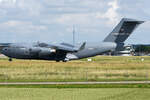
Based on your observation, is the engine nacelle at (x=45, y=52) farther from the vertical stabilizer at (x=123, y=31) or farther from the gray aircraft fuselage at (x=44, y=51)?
the vertical stabilizer at (x=123, y=31)

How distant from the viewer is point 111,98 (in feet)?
72.4

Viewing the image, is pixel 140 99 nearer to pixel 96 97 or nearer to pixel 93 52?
pixel 96 97

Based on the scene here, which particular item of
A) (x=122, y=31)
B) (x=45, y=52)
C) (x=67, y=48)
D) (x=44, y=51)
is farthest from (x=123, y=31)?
(x=44, y=51)

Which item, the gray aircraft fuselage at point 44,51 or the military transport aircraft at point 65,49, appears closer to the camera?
the gray aircraft fuselage at point 44,51

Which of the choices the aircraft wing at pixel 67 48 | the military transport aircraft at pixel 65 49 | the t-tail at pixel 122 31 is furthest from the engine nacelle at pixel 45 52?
the t-tail at pixel 122 31

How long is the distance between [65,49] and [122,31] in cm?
1108

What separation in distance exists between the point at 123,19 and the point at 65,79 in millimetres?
38277

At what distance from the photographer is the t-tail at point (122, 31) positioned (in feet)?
243

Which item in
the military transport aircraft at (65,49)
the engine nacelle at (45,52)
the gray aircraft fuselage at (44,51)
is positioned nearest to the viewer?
the engine nacelle at (45,52)

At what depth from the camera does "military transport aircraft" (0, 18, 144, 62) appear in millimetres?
69812

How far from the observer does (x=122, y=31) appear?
7462 cm

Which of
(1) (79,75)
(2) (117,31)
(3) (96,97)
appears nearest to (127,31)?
(2) (117,31)

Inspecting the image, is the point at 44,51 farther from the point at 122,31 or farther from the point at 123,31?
the point at 123,31

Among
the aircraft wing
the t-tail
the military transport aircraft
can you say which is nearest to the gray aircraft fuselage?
the military transport aircraft
